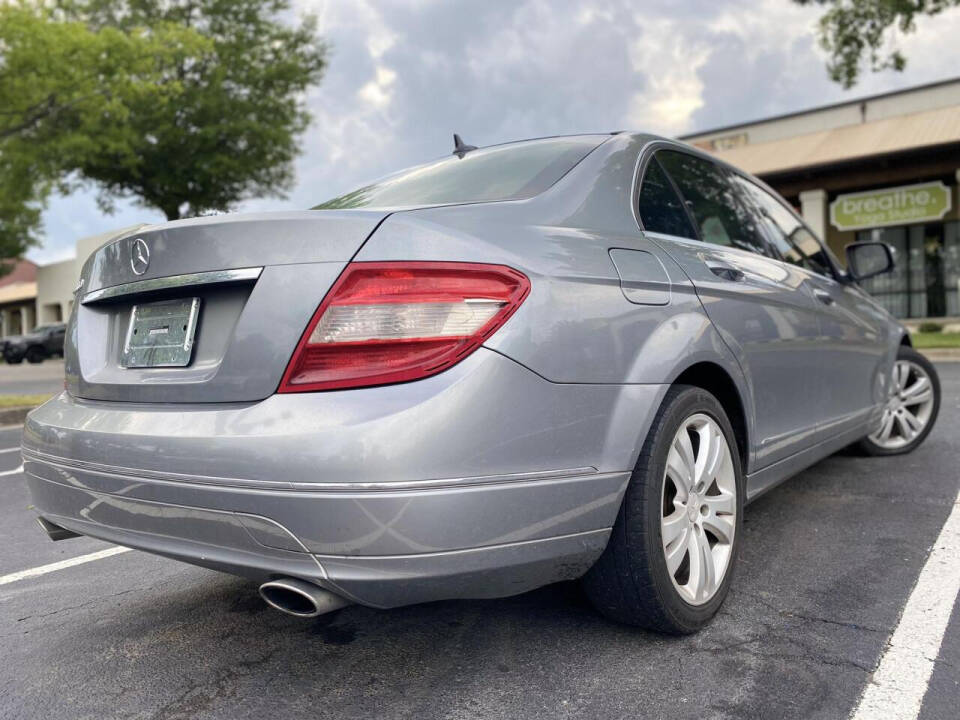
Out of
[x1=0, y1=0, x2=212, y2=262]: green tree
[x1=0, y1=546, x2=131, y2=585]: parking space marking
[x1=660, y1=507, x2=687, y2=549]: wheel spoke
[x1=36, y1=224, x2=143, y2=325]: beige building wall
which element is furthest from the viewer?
[x1=36, y1=224, x2=143, y2=325]: beige building wall

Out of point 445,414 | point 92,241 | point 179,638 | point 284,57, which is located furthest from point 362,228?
point 92,241

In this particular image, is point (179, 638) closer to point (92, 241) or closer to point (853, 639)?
point (853, 639)

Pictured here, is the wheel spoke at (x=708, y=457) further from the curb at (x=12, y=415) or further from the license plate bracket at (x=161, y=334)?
the curb at (x=12, y=415)

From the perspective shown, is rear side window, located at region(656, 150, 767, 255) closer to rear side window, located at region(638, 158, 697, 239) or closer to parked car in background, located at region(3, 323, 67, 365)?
rear side window, located at region(638, 158, 697, 239)

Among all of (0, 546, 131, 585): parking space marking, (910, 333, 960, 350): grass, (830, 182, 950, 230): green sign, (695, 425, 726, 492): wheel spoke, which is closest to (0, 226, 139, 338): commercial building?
(830, 182, 950, 230): green sign

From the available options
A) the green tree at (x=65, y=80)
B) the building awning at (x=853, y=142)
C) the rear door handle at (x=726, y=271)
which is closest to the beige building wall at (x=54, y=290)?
the green tree at (x=65, y=80)

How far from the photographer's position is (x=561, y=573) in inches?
74.2

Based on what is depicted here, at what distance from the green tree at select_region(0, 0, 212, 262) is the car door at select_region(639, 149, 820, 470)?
16.4 metres

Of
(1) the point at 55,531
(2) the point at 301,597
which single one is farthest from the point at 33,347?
(2) the point at 301,597

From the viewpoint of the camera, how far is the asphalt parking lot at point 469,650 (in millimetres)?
1870

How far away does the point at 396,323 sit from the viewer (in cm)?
170

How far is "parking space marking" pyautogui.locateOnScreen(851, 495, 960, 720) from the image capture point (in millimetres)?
1783

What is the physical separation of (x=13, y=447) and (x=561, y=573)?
6.47 m

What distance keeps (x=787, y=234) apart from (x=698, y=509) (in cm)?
181
